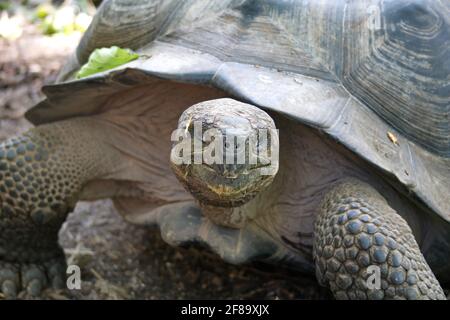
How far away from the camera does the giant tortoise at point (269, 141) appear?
2.54 metres

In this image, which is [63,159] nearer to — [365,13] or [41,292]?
[41,292]

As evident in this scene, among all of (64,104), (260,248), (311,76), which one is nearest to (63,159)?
(64,104)

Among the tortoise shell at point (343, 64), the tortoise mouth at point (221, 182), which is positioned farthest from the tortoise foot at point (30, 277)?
the tortoise mouth at point (221, 182)

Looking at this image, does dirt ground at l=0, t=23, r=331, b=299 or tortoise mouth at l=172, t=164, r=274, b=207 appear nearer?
tortoise mouth at l=172, t=164, r=274, b=207

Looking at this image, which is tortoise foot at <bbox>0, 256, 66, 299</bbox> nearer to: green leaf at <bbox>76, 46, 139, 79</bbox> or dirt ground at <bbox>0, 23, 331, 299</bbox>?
dirt ground at <bbox>0, 23, 331, 299</bbox>

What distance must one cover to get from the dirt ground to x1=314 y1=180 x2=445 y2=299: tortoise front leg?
675 millimetres

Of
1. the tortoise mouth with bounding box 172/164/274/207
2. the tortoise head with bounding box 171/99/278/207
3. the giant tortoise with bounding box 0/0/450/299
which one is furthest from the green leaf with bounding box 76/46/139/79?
the tortoise mouth with bounding box 172/164/274/207

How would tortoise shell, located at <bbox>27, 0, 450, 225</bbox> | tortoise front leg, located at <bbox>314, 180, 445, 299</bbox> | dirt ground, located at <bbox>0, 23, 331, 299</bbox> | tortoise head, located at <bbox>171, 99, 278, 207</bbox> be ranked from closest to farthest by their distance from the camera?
tortoise head, located at <bbox>171, 99, 278, 207</bbox>, tortoise front leg, located at <bbox>314, 180, 445, 299</bbox>, tortoise shell, located at <bbox>27, 0, 450, 225</bbox>, dirt ground, located at <bbox>0, 23, 331, 299</bbox>

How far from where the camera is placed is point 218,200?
8.33ft

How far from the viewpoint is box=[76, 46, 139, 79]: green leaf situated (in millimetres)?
3207

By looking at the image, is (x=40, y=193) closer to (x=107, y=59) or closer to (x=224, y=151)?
(x=107, y=59)

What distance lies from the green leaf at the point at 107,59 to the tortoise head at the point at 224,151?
804 mm

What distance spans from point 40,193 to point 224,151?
1.30 meters

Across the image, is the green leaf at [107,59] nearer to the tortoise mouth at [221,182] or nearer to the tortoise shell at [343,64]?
the tortoise shell at [343,64]
